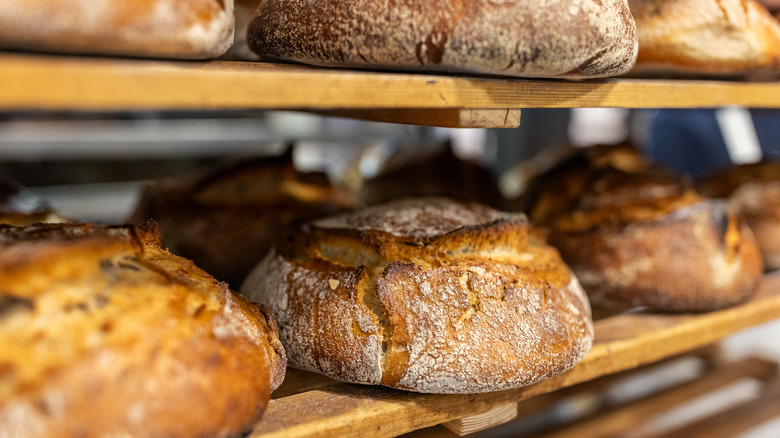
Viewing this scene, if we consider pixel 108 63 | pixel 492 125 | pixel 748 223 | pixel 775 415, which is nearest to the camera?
pixel 108 63

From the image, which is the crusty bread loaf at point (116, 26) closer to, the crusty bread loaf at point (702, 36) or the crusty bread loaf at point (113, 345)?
the crusty bread loaf at point (113, 345)

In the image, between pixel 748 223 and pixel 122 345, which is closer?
pixel 122 345

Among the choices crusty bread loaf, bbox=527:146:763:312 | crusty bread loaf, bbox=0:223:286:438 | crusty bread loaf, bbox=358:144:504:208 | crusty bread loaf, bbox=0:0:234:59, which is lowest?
crusty bread loaf, bbox=358:144:504:208

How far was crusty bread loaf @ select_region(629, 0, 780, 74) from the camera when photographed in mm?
1192

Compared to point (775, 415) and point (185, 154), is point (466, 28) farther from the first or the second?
point (185, 154)

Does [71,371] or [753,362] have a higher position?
[71,371]

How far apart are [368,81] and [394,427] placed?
1.72 ft

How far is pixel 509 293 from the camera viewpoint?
1.00m

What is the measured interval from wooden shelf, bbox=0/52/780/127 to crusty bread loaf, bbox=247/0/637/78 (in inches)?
1.4

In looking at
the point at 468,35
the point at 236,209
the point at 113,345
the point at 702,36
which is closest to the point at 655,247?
the point at 702,36

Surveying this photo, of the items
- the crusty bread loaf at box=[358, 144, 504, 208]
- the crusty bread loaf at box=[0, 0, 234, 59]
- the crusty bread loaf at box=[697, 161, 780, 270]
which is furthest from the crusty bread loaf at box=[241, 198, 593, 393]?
the crusty bread loaf at box=[697, 161, 780, 270]

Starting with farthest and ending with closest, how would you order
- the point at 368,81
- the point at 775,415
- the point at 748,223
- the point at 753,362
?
1. the point at 753,362
2. the point at 775,415
3. the point at 748,223
4. the point at 368,81

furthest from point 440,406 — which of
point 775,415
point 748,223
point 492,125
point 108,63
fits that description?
point 775,415

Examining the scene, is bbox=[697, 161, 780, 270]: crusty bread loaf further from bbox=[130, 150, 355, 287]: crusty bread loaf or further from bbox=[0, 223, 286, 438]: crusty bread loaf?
bbox=[0, 223, 286, 438]: crusty bread loaf
